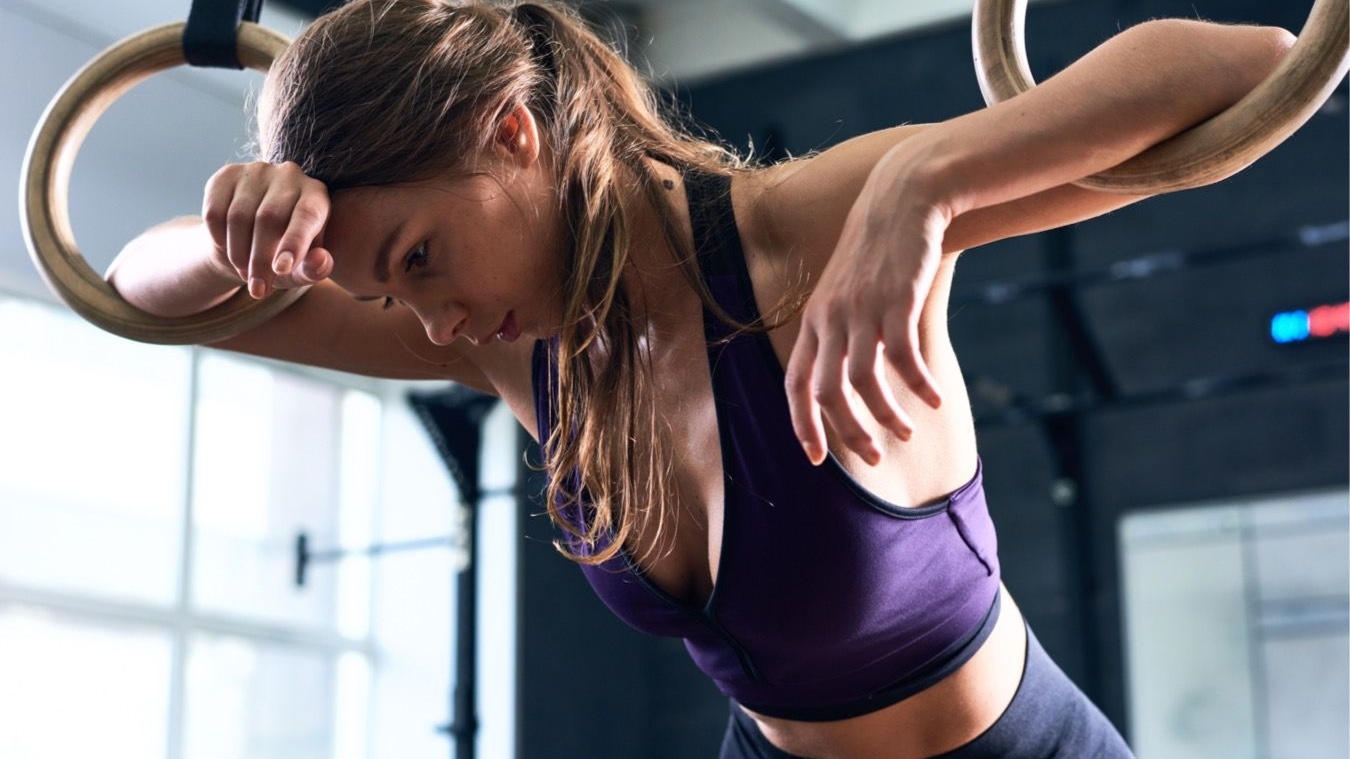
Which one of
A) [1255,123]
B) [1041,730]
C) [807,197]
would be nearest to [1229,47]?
[1255,123]

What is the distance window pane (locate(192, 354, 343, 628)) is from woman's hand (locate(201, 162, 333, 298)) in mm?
3261

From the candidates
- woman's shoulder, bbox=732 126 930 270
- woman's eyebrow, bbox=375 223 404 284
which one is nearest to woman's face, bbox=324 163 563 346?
woman's eyebrow, bbox=375 223 404 284

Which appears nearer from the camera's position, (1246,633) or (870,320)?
(870,320)

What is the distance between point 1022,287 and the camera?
10.7 feet

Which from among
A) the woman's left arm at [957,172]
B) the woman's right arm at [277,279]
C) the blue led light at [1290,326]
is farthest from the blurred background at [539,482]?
the woman's left arm at [957,172]

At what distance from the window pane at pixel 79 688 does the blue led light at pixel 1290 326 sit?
2858 millimetres

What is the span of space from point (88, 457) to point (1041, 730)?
126 inches

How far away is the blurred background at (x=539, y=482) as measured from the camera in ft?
12.0

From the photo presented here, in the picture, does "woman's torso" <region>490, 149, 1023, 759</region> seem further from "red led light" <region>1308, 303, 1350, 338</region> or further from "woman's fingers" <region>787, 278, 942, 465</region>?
"red led light" <region>1308, 303, 1350, 338</region>

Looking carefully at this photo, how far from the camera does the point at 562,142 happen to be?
3.21 feet

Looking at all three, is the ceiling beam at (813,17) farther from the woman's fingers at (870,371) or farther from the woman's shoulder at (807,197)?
the woman's fingers at (870,371)

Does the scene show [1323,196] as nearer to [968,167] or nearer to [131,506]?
[131,506]

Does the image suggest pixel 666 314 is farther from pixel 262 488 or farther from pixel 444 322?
pixel 262 488

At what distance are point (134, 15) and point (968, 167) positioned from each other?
11.6 ft
